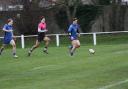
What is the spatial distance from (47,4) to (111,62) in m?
33.8

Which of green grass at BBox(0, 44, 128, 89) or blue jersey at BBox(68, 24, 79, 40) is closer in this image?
green grass at BBox(0, 44, 128, 89)

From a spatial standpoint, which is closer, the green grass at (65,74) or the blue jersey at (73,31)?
the green grass at (65,74)

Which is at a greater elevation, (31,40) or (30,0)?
(30,0)

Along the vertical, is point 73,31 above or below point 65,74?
above

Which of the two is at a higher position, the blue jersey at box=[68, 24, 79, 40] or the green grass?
the blue jersey at box=[68, 24, 79, 40]

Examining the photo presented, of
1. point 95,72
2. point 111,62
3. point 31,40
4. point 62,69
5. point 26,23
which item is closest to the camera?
point 95,72

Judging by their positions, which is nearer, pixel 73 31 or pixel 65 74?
pixel 65 74

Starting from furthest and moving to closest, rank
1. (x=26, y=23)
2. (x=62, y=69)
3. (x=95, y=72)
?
(x=26, y=23) < (x=62, y=69) < (x=95, y=72)

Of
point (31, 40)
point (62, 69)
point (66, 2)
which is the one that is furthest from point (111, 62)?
point (66, 2)

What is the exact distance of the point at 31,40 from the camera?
4581 cm

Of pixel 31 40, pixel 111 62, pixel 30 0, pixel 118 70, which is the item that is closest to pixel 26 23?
pixel 30 0

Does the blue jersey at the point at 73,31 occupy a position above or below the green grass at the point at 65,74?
above

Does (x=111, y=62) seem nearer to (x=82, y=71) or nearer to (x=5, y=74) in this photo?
(x=82, y=71)

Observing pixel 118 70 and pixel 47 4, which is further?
pixel 47 4
